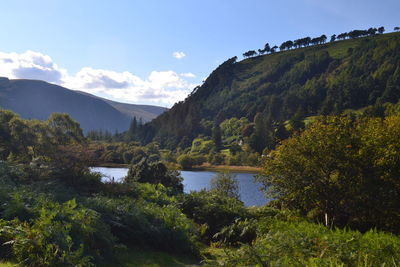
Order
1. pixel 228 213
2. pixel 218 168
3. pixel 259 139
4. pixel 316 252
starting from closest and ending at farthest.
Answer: pixel 316 252 → pixel 228 213 → pixel 218 168 → pixel 259 139

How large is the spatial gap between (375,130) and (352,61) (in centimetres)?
19046

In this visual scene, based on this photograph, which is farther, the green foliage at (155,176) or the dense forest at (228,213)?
the green foliage at (155,176)

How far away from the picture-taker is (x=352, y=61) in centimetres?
19138

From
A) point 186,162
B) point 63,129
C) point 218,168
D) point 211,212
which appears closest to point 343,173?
point 211,212

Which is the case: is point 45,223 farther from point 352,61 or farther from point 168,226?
point 352,61

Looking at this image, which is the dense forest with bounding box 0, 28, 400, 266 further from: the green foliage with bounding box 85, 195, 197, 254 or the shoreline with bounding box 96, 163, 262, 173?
the shoreline with bounding box 96, 163, 262, 173

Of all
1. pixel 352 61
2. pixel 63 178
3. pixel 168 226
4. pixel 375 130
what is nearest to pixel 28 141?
pixel 63 178

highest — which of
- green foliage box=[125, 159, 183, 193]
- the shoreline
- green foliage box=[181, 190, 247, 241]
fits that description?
green foliage box=[125, 159, 183, 193]

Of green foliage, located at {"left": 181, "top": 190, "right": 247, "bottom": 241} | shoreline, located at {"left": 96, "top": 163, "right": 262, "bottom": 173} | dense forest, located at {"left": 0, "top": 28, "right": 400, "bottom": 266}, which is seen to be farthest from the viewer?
shoreline, located at {"left": 96, "top": 163, "right": 262, "bottom": 173}

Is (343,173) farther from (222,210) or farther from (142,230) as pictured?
(142,230)

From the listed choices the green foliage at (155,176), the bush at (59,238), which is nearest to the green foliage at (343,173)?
the green foliage at (155,176)

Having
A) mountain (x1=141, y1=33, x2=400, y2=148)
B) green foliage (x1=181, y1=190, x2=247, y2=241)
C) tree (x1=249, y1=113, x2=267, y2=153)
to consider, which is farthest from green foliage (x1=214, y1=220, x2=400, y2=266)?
mountain (x1=141, y1=33, x2=400, y2=148)

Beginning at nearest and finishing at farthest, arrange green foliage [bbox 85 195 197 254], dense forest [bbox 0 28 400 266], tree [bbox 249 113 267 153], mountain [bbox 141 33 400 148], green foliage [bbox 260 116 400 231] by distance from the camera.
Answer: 1. dense forest [bbox 0 28 400 266]
2. green foliage [bbox 85 195 197 254]
3. green foliage [bbox 260 116 400 231]
4. tree [bbox 249 113 267 153]
5. mountain [bbox 141 33 400 148]

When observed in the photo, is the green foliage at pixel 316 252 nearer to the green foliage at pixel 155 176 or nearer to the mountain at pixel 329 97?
the green foliage at pixel 155 176
